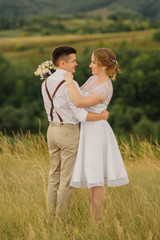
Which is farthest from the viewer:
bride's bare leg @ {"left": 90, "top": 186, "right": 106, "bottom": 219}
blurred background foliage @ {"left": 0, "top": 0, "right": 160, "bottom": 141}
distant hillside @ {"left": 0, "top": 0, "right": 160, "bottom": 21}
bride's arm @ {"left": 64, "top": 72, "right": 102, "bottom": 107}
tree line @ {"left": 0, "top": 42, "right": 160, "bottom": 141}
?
distant hillside @ {"left": 0, "top": 0, "right": 160, "bottom": 21}

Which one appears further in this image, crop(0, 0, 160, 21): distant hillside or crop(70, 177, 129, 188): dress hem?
crop(0, 0, 160, 21): distant hillside

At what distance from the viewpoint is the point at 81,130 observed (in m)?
3.31

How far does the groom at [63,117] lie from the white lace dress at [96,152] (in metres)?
0.07

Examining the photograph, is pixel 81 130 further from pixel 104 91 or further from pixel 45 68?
pixel 45 68

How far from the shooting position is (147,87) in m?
41.5

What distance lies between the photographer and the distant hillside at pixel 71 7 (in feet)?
442

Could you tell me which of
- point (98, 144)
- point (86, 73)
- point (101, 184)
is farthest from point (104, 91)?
point (86, 73)

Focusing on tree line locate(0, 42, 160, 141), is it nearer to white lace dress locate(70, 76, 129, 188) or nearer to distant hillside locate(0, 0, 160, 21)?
white lace dress locate(70, 76, 129, 188)

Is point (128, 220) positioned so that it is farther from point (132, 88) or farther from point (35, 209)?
point (132, 88)

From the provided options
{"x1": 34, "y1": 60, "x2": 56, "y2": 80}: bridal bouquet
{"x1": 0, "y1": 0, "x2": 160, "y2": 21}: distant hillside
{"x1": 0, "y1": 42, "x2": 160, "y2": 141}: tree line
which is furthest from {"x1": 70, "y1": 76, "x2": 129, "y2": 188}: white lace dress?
{"x1": 0, "y1": 0, "x2": 160, "y2": 21}: distant hillside

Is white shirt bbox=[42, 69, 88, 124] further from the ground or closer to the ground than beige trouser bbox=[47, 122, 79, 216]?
further from the ground

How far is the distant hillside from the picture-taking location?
135m

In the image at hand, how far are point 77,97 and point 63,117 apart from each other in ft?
0.85

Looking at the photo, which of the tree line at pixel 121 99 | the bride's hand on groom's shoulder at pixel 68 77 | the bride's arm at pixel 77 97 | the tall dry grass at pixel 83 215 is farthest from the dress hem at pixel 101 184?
the tree line at pixel 121 99
